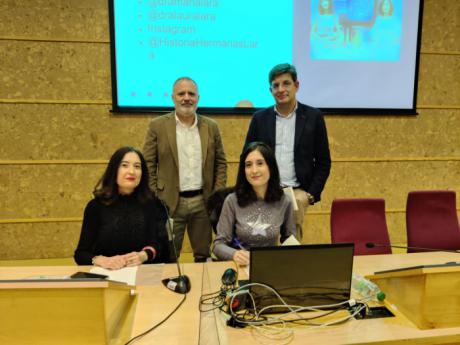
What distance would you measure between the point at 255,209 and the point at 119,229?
2.39 ft

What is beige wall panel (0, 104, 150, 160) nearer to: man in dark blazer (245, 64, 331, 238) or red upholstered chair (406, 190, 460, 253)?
man in dark blazer (245, 64, 331, 238)

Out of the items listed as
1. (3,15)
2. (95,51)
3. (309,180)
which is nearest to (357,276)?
(309,180)

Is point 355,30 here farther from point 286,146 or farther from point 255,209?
point 255,209

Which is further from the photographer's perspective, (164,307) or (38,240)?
(38,240)

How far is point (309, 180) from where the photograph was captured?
2443 millimetres

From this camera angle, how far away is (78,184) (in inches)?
130

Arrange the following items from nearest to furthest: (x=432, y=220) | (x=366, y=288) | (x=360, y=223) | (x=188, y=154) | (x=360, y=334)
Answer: (x=360, y=334) < (x=366, y=288) < (x=360, y=223) < (x=432, y=220) < (x=188, y=154)

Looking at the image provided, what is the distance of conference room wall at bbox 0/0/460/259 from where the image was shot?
3078 millimetres

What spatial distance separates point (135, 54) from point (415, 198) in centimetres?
259

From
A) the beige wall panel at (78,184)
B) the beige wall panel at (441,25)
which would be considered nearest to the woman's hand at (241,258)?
the beige wall panel at (78,184)

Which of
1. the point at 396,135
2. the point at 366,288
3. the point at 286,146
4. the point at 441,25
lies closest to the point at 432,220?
the point at 286,146

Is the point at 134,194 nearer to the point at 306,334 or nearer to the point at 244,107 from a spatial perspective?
the point at 306,334

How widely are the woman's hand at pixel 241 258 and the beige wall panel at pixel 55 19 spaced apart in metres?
2.45

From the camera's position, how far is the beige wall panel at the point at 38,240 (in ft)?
10.6
